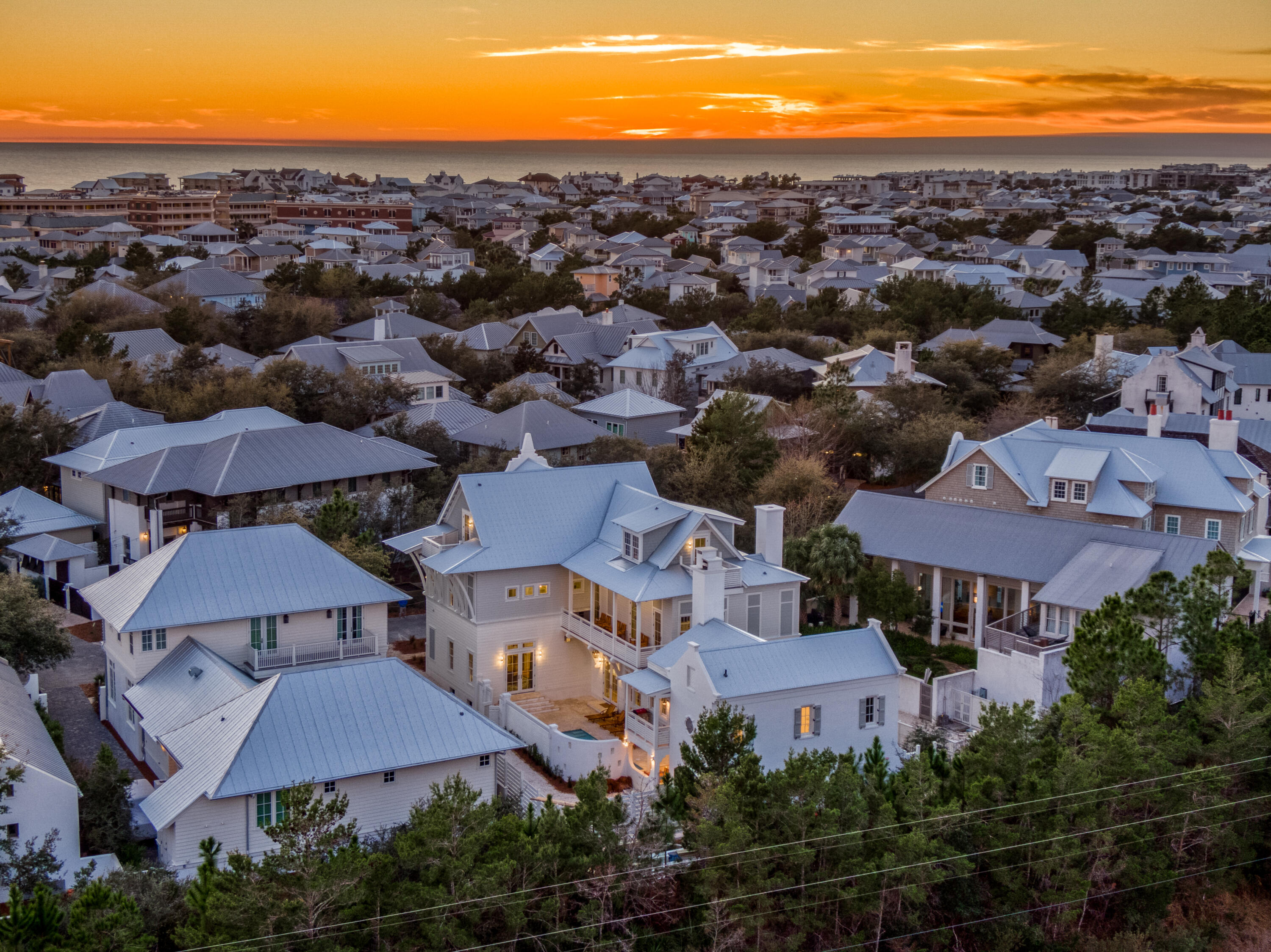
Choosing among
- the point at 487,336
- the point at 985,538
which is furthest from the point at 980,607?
the point at 487,336

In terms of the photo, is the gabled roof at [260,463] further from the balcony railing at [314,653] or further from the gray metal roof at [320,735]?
the gray metal roof at [320,735]

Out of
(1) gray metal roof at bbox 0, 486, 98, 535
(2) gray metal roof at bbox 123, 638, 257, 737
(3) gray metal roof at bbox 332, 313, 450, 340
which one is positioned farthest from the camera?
(3) gray metal roof at bbox 332, 313, 450, 340

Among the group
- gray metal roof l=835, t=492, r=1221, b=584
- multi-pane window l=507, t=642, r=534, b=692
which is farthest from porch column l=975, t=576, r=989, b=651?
multi-pane window l=507, t=642, r=534, b=692

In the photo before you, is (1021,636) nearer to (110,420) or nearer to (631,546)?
(631,546)

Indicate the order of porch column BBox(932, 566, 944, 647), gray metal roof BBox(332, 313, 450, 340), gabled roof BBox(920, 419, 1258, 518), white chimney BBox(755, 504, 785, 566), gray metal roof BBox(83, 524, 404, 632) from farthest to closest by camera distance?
gray metal roof BBox(332, 313, 450, 340), gabled roof BBox(920, 419, 1258, 518), porch column BBox(932, 566, 944, 647), white chimney BBox(755, 504, 785, 566), gray metal roof BBox(83, 524, 404, 632)

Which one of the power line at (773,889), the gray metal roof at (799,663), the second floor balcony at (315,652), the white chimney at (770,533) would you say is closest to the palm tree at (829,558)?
the white chimney at (770,533)

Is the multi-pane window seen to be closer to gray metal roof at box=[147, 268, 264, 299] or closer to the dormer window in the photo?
the dormer window

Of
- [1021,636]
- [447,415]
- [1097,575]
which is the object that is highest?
[447,415]
